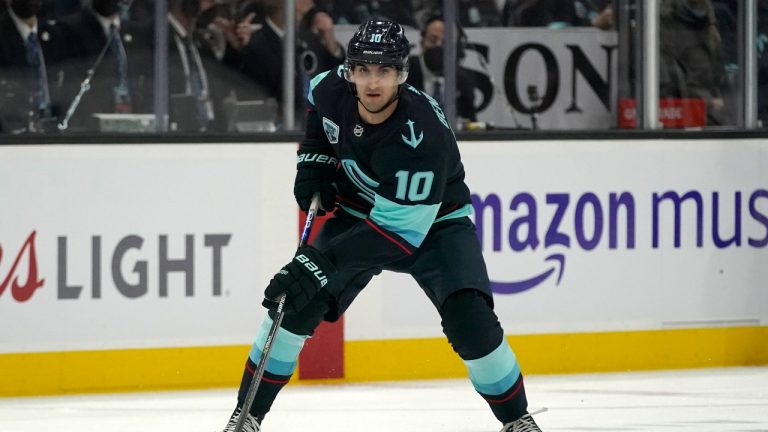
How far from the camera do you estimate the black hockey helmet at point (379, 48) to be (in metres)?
3.62

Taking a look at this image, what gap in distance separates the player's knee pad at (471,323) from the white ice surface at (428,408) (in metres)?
0.89

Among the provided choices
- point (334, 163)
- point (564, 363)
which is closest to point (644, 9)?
point (564, 363)

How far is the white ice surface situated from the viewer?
4715mm

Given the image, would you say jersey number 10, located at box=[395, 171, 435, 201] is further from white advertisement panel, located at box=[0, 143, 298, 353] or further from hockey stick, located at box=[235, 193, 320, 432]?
white advertisement panel, located at box=[0, 143, 298, 353]

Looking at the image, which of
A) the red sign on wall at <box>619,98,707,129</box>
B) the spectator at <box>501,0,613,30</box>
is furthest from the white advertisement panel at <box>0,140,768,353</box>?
the spectator at <box>501,0,613,30</box>

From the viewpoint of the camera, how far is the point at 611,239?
5.84 meters

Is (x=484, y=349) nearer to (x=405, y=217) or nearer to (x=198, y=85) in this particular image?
(x=405, y=217)

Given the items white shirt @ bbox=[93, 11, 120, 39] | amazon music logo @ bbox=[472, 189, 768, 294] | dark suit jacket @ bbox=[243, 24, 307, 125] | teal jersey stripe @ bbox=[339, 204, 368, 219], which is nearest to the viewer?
teal jersey stripe @ bbox=[339, 204, 368, 219]

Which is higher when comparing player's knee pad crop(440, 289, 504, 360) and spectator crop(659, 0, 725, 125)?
spectator crop(659, 0, 725, 125)

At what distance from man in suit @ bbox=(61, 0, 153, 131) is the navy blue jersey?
1.72 meters

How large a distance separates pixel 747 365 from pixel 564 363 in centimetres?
76

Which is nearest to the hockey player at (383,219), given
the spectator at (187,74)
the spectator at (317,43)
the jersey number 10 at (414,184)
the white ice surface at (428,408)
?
the jersey number 10 at (414,184)

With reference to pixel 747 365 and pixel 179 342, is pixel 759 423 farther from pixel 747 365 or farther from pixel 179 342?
pixel 179 342

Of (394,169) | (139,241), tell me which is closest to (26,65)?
(139,241)
